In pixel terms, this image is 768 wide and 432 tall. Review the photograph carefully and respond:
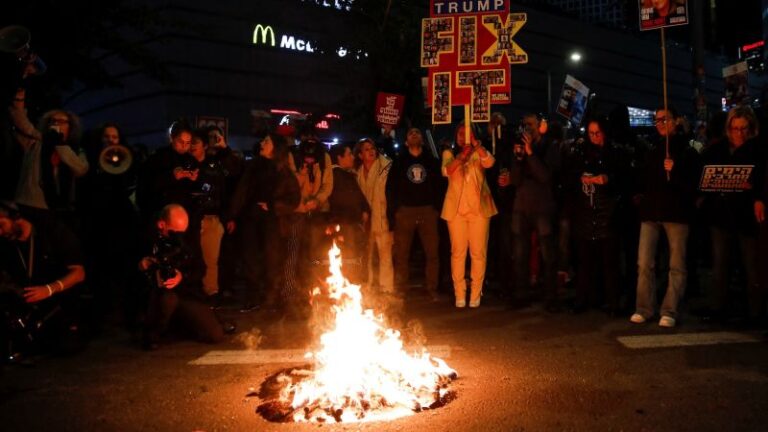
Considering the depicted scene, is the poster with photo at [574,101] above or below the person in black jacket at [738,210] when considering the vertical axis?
above

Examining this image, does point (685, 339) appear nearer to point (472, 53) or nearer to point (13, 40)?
point (472, 53)

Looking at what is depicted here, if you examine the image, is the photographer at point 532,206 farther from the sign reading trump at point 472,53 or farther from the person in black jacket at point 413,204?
the person in black jacket at point 413,204

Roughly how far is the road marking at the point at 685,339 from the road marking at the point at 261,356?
173 centimetres

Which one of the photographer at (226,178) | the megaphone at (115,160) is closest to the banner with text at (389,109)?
the photographer at (226,178)

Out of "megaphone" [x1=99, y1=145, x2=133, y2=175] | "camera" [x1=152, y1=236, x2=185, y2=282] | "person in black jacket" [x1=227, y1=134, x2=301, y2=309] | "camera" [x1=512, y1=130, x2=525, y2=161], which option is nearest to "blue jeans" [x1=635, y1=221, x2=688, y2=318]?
"camera" [x1=512, y1=130, x2=525, y2=161]

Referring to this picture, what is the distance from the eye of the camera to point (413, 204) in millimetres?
8648

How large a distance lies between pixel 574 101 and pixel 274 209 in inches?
302

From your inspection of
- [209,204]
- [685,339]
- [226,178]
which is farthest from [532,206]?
[226,178]

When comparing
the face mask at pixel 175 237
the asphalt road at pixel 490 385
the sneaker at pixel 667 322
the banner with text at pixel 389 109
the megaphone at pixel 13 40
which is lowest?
the asphalt road at pixel 490 385

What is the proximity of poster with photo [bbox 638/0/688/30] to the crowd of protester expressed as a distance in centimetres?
128

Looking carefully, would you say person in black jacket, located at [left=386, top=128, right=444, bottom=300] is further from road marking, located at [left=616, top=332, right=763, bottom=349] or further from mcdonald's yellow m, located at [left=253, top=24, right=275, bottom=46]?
mcdonald's yellow m, located at [left=253, top=24, right=275, bottom=46]

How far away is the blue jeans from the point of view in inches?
273

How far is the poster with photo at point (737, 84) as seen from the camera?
446 inches

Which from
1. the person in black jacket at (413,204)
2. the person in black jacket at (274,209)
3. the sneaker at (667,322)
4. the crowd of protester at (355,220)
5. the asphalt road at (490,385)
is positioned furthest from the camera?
the person in black jacket at (413,204)
